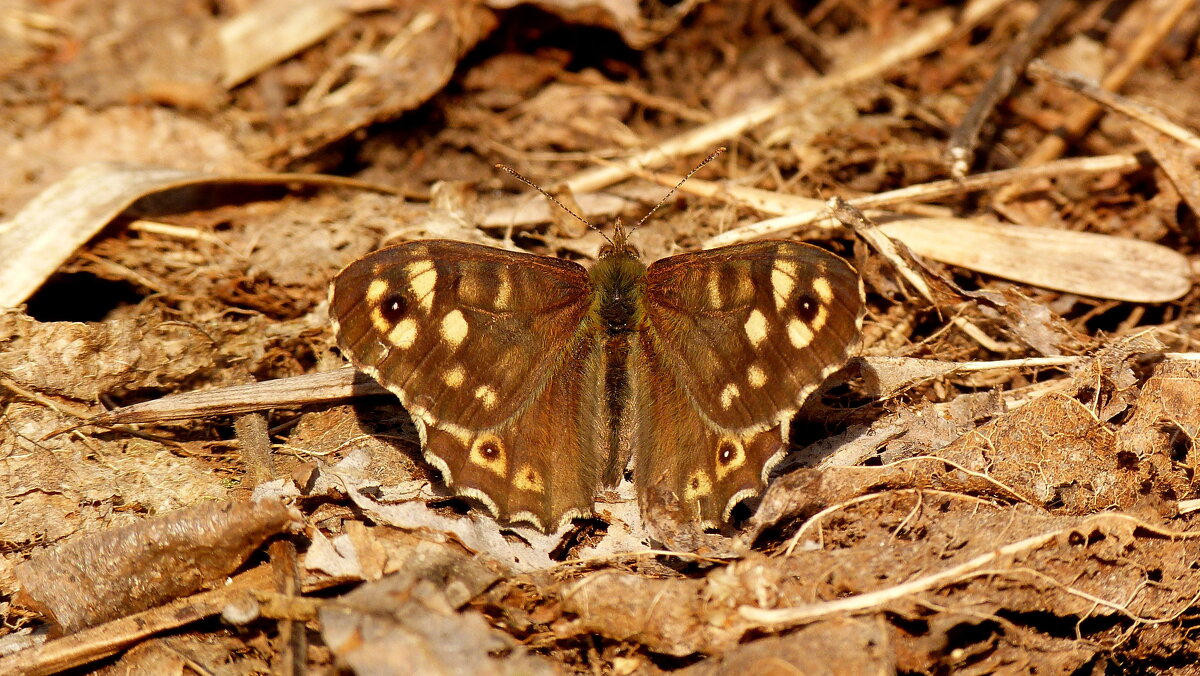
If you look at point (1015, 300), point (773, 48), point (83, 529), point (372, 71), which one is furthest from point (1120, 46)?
point (83, 529)

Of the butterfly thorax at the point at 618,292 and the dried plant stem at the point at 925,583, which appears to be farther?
the butterfly thorax at the point at 618,292

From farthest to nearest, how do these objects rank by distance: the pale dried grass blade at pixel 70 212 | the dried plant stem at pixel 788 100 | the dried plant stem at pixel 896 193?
1. the dried plant stem at pixel 788 100
2. the dried plant stem at pixel 896 193
3. the pale dried grass blade at pixel 70 212

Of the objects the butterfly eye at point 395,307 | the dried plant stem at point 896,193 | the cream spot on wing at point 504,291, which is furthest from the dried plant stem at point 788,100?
the butterfly eye at point 395,307

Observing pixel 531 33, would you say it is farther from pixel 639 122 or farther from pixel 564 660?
pixel 564 660

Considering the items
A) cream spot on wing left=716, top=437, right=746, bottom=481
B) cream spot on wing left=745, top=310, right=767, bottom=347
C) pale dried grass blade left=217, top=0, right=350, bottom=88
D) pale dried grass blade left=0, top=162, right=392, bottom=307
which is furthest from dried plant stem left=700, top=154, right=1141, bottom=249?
pale dried grass blade left=217, top=0, right=350, bottom=88

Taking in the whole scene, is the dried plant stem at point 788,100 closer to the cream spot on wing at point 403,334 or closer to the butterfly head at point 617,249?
the butterfly head at point 617,249

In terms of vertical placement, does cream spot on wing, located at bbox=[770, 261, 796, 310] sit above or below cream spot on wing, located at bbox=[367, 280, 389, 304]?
below

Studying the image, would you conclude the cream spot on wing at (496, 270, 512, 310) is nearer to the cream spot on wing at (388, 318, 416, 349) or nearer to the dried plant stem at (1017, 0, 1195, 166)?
the cream spot on wing at (388, 318, 416, 349)
